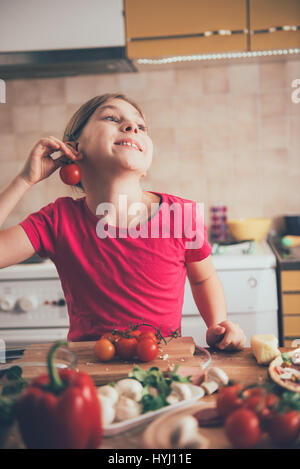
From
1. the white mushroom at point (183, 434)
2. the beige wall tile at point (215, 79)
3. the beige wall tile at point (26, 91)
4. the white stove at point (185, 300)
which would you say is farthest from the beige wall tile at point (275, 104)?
the white mushroom at point (183, 434)

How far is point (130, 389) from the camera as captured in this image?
25.4 inches

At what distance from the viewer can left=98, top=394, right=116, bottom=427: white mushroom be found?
0.58 m

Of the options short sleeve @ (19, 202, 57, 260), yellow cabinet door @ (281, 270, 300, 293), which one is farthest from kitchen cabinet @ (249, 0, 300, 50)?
short sleeve @ (19, 202, 57, 260)

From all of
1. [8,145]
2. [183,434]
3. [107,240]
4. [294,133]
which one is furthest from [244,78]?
[183,434]

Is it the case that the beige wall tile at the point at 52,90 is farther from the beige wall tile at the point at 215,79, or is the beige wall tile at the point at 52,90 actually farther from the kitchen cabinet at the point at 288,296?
the kitchen cabinet at the point at 288,296

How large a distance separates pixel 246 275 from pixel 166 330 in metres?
0.93

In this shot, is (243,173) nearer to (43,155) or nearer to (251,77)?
(251,77)

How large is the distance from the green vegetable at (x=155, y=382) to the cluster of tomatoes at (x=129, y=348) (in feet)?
0.18

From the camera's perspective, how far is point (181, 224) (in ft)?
3.74

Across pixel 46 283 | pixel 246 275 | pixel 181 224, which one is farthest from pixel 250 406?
pixel 46 283

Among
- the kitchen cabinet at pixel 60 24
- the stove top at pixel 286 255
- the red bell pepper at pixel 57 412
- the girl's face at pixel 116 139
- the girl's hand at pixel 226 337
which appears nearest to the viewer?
the red bell pepper at pixel 57 412

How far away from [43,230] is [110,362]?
42 cm

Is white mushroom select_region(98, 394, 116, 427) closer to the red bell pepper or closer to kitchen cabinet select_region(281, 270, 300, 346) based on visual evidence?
the red bell pepper

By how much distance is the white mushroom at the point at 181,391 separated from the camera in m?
0.64
